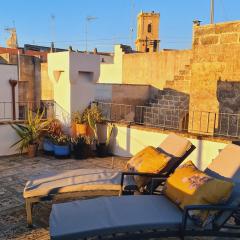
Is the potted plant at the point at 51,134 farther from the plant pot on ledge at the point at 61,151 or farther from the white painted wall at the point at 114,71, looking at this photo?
the white painted wall at the point at 114,71

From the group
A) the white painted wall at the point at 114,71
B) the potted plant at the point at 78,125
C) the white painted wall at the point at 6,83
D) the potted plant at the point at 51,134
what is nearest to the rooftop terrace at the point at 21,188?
the potted plant at the point at 51,134

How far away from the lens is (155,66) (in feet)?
52.6

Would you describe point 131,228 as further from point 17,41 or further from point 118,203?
point 17,41

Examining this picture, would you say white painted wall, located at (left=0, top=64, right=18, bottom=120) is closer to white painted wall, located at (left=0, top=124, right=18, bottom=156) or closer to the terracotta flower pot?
white painted wall, located at (left=0, top=124, right=18, bottom=156)

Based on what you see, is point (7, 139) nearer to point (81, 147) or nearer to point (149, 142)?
point (81, 147)

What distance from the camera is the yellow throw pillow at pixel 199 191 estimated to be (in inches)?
106

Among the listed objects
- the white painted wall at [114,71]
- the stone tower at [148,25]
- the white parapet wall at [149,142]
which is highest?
the stone tower at [148,25]

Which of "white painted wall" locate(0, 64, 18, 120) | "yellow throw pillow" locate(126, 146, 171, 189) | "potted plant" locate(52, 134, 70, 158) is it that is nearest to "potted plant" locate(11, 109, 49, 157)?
"potted plant" locate(52, 134, 70, 158)

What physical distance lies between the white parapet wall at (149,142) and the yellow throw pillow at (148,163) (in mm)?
1889

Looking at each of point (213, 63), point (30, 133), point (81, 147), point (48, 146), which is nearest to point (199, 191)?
point (81, 147)

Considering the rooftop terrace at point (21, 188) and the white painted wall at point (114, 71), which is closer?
the rooftop terrace at point (21, 188)

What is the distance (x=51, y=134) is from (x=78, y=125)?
0.63m

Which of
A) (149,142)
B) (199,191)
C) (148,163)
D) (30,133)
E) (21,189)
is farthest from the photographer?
(30,133)

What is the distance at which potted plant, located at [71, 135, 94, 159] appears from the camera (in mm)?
6738
